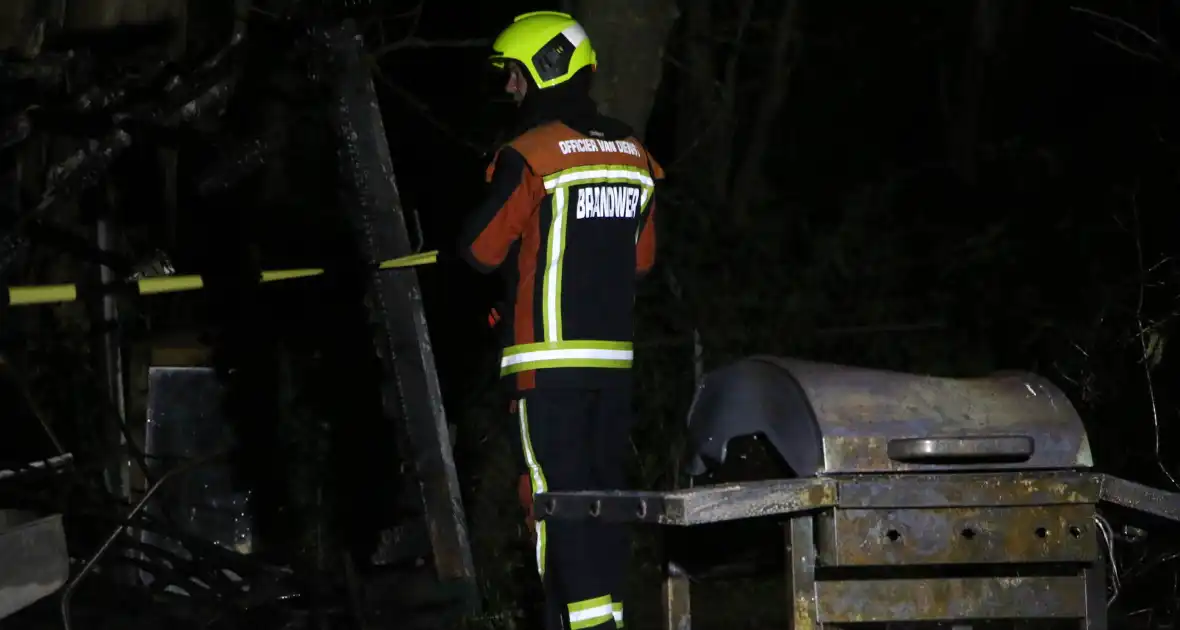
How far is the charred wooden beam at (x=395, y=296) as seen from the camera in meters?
6.64

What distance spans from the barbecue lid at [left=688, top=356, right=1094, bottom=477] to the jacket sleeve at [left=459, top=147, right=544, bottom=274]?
3.32ft

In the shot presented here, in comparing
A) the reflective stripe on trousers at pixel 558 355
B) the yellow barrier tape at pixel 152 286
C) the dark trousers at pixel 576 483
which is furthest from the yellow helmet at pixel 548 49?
the yellow barrier tape at pixel 152 286

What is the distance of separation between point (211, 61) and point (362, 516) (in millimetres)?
3258

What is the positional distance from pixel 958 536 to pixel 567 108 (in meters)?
2.09

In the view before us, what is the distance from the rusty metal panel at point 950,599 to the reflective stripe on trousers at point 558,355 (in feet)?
5.02

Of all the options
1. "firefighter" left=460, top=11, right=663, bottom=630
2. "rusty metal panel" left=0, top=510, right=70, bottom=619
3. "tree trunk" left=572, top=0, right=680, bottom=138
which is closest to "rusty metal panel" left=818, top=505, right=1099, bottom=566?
"firefighter" left=460, top=11, right=663, bottom=630

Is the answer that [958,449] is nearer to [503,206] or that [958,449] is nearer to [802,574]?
[802,574]

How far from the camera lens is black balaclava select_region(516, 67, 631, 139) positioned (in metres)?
4.91

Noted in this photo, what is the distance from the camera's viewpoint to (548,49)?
4.89 metres

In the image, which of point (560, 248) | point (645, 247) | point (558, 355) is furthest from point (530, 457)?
point (645, 247)

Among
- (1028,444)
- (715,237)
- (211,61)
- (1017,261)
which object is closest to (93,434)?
(211,61)

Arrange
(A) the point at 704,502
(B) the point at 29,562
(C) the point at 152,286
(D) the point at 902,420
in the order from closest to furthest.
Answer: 1. (A) the point at 704,502
2. (D) the point at 902,420
3. (B) the point at 29,562
4. (C) the point at 152,286

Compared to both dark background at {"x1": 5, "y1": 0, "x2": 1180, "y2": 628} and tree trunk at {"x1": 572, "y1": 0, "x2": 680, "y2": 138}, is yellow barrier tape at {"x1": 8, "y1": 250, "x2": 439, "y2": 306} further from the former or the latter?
tree trunk at {"x1": 572, "y1": 0, "x2": 680, "y2": 138}

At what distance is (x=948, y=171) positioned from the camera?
13.0m
